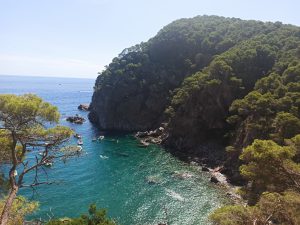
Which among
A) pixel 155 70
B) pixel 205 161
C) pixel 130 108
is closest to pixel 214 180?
pixel 205 161

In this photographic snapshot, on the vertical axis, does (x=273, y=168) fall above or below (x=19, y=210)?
above

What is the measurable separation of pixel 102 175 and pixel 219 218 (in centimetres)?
4018

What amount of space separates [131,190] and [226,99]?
30.6 metres

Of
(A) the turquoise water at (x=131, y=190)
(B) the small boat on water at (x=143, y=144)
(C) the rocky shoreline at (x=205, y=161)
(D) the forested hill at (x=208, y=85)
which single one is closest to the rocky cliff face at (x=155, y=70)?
(D) the forested hill at (x=208, y=85)

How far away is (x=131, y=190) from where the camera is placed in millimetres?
49344

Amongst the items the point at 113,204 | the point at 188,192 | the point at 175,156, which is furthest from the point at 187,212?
the point at 175,156

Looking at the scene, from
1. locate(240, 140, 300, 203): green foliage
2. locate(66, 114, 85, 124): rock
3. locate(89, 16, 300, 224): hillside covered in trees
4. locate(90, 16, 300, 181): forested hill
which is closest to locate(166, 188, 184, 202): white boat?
locate(89, 16, 300, 224): hillside covered in trees

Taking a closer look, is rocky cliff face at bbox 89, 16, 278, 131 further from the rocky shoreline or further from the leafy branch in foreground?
the leafy branch in foreground

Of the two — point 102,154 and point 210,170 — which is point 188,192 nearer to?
point 210,170

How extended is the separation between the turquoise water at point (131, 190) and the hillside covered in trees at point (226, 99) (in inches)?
253

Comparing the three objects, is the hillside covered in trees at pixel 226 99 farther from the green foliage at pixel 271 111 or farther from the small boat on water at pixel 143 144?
the small boat on water at pixel 143 144

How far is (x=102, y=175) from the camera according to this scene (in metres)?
56.6

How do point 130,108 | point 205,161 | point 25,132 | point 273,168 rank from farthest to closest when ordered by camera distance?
point 130,108
point 205,161
point 273,168
point 25,132

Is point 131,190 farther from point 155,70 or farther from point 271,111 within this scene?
point 155,70
